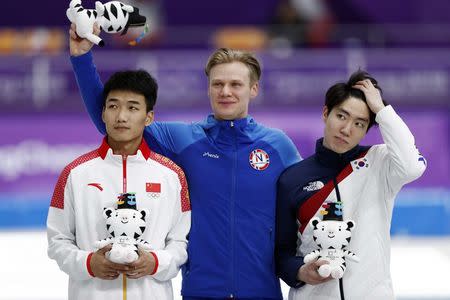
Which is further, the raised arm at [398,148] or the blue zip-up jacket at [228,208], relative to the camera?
the blue zip-up jacket at [228,208]

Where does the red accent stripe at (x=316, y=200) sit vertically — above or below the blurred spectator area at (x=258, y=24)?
below

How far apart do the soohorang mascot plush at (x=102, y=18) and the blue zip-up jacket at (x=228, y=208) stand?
180mm

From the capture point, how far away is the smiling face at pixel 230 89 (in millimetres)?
4820

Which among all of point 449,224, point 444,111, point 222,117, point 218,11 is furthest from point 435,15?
point 222,117

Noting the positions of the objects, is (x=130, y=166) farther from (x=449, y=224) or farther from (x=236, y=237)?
(x=449, y=224)

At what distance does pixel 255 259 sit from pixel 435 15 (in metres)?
11.7

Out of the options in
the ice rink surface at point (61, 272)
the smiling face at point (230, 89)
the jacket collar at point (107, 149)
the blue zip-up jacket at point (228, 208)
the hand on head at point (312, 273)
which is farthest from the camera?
the ice rink surface at point (61, 272)

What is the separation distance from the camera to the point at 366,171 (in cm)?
463

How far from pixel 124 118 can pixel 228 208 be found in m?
0.71

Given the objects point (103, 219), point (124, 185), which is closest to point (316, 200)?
point (124, 185)

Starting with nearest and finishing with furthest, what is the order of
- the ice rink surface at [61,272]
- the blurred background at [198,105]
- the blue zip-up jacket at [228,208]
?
the blue zip-up jacket at [228,208], the ice rink surface at [61,272], the blurred background at [198,105]

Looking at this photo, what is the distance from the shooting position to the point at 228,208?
4.75 m

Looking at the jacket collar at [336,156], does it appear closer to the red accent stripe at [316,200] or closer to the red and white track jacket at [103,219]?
the red accent stripe at [316,200]

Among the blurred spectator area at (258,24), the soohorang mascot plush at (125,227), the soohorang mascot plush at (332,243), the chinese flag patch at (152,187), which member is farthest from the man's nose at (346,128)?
the blurred spectator area at (258,24)
